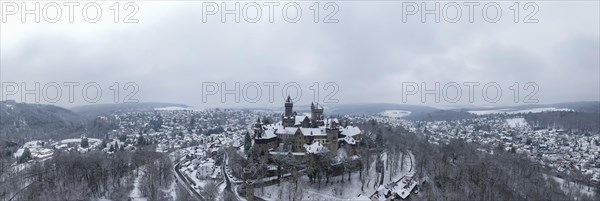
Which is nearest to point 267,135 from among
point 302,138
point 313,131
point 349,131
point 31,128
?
point 302,138

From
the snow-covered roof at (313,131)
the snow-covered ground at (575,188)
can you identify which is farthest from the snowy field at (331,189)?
the snow-covered ground at (575,188)

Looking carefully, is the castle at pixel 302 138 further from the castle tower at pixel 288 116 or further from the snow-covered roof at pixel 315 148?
the castle tower at pixel 288 116

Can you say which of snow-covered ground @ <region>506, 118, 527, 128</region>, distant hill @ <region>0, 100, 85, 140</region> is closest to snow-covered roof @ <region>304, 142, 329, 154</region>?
distant hill @ <region>0, 100, 85, 140</region>

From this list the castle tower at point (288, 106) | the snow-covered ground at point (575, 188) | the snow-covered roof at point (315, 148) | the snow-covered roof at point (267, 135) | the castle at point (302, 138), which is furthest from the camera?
the castle tower at point (288, 106)

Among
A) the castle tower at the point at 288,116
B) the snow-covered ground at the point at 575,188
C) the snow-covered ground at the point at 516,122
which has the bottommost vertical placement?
the snow-covered ground at the point at 575,188

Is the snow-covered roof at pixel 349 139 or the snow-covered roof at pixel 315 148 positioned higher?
the snow-covered roof at pixel 349 139

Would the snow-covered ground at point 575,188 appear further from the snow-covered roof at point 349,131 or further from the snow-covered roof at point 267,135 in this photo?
the snow-covered roof at point 267,135

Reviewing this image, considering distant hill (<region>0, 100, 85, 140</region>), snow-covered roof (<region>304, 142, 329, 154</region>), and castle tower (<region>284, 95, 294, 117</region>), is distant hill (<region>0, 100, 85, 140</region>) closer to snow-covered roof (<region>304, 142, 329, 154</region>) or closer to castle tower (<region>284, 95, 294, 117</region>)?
castle tower (<region>284, 95, 294, 117</region>)

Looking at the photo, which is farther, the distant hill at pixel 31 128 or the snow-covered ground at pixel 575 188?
the distant hill at pixel 31 128

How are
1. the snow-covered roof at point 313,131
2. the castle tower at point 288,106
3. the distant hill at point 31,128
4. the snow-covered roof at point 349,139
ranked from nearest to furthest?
1. the snow-covered roof at point 313,131
2. the snow-covered roof at point 349,139
3. the castle tower at point 288,106
4. the distant hill at point 31,128

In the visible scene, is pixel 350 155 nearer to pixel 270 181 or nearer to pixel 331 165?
pixel 331 165

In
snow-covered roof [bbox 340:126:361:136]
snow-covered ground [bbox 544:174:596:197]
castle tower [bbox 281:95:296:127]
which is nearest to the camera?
snow-covered ground [bbox 544:174:596:197]
